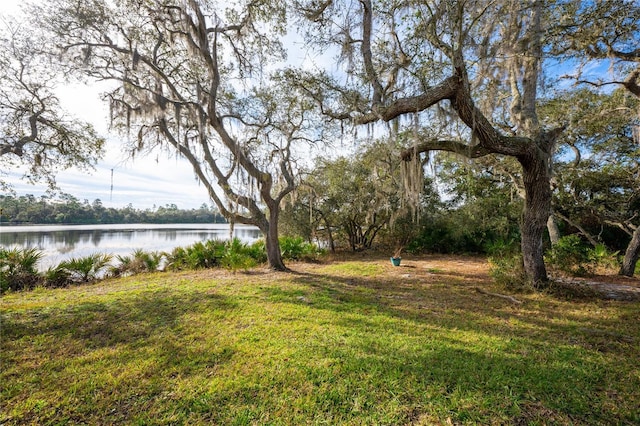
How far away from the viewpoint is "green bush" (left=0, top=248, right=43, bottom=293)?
5981 mm

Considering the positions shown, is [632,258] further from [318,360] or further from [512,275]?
[318,360]

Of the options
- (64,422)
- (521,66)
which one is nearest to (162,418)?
(64,422)

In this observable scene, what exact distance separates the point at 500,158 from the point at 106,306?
10.2m

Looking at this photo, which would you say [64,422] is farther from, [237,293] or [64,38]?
[64,38]

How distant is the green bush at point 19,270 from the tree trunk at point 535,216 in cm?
1088

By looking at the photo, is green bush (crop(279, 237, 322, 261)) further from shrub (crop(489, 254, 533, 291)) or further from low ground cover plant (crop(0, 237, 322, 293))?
shrub (crop(489, 254, 533, 291))

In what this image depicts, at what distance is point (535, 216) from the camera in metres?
5.05

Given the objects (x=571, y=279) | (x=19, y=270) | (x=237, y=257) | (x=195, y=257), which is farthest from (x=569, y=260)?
(x=19, y=270)

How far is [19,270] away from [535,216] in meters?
11.6

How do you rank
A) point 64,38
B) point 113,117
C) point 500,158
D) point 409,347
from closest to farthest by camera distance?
point 409,347, point 64,38, point 113,117, point 500,158

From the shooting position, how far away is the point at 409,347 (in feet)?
9.25

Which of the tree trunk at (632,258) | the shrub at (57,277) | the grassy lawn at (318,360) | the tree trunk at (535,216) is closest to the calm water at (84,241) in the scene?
the shrub at (57,277)

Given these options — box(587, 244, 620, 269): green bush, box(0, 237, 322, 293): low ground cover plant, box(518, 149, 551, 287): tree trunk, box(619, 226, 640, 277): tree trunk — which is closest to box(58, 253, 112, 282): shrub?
box(0, 237, 322, 293): low ground cover plant

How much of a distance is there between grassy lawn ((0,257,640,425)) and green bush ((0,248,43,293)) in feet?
5.48
